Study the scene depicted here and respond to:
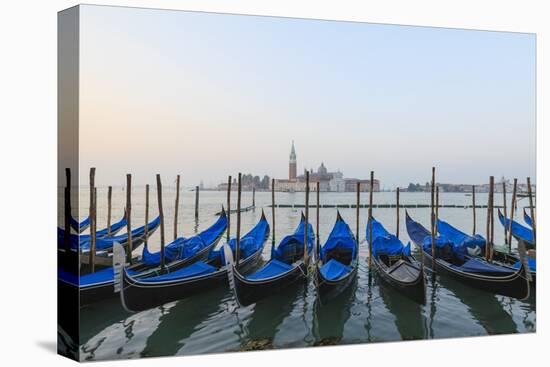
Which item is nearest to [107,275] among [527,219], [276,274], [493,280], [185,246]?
[185,246]

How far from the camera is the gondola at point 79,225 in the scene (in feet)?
16.4

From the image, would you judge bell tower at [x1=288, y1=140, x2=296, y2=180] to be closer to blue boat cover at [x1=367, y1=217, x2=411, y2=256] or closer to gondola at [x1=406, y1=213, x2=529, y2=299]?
blue boat cover at [x1=367, y1=217, x2=411, y2=256]

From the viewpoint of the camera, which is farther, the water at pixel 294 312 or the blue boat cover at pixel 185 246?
the blue boat cover at pixel 185 246

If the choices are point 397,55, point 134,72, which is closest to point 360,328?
point 397,55

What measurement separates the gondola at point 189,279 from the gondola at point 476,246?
1.68m

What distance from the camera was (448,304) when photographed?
5918 mm

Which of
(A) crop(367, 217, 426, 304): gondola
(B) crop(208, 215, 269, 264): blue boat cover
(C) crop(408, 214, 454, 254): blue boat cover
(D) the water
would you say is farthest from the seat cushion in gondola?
(C) crop(408, 214, 454, 254): blue boat cover

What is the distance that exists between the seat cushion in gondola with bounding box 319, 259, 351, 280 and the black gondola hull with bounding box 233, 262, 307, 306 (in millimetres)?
200

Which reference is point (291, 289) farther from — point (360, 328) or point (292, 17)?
point (292, 17)

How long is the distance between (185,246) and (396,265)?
1.88m

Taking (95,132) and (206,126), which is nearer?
(95,132)

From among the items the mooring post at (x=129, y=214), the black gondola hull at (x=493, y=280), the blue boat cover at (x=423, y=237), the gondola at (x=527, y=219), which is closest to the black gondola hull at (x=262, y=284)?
the mooring post at (x=129, y=214)

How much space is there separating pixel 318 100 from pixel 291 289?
1.60 metres

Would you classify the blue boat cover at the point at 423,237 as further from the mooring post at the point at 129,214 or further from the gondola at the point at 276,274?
the mooring post at the point at 129,214
